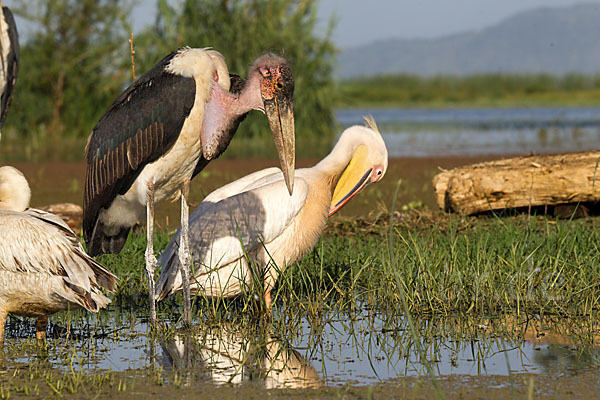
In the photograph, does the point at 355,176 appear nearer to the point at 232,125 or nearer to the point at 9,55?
the point at 232,125

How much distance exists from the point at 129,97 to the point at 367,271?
1.99 meters

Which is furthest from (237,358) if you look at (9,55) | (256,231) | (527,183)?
(527,183)

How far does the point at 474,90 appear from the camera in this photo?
184 feet

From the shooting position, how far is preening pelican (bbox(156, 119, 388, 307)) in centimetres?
533

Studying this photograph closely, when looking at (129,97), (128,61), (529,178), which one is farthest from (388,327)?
(128,61)

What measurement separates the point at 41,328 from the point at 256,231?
1.36m

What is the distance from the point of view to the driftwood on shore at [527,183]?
802 centimetres

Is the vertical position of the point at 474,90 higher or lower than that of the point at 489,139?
higher

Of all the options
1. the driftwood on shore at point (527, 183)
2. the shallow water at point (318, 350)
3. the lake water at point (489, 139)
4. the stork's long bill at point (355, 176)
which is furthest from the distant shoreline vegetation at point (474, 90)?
the shallow water at point (318, 350)

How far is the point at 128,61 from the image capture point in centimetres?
2006

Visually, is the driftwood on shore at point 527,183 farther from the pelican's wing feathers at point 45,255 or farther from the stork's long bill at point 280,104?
the pelican's wing feathers at point 45,255

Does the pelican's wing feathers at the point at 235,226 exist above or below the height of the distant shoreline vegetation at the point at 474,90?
below

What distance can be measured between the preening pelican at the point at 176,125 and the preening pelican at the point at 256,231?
12.8 inches

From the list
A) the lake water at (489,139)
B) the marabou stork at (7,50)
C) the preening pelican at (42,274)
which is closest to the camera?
the marabou stork at (7,50)
